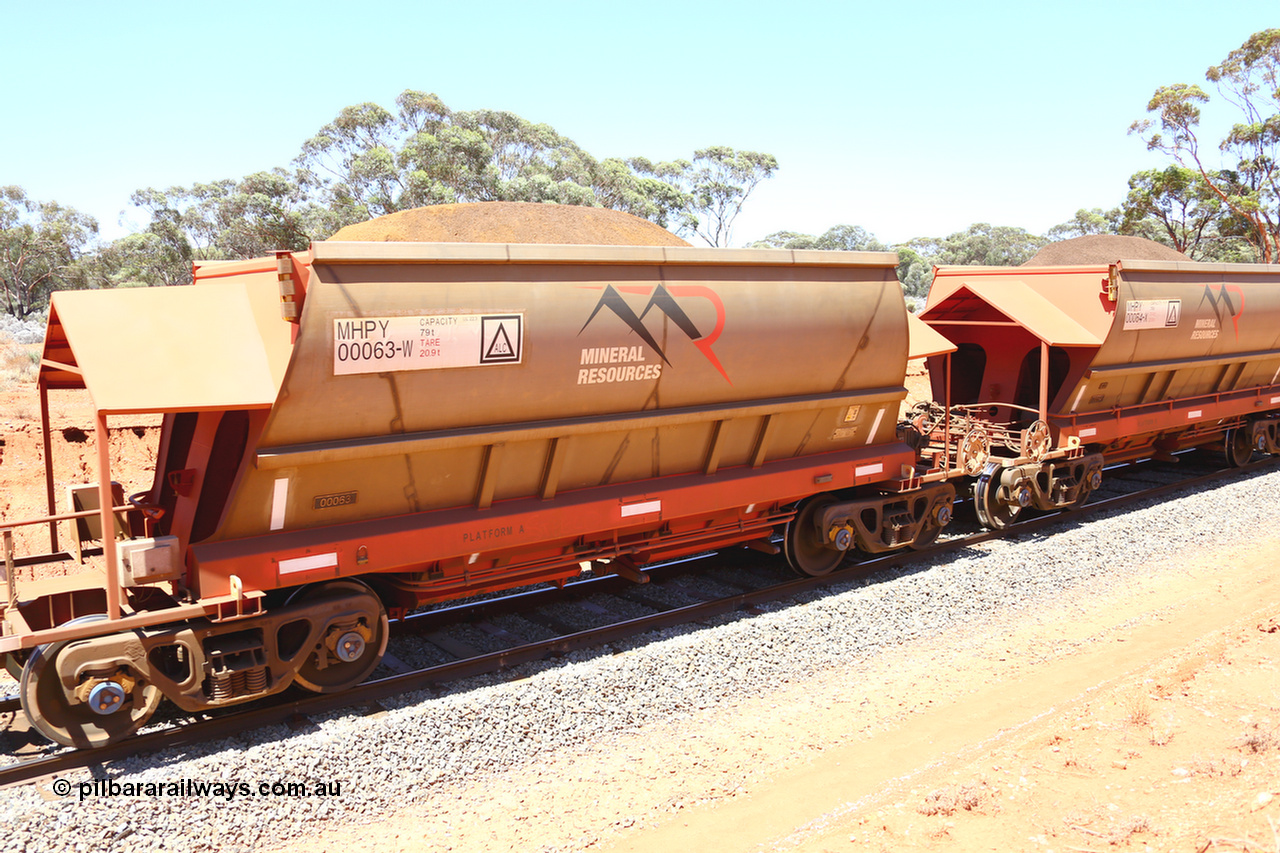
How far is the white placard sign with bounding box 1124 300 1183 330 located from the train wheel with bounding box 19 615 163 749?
12.8 metres

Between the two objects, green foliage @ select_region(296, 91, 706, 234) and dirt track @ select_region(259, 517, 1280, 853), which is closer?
dirt track @ select_region(259, 517, 1280, 853)

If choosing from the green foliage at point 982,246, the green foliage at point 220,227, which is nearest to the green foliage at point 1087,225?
the green foliage at point 982,246

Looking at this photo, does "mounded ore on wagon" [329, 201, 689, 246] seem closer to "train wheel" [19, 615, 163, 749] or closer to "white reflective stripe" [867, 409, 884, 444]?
"white reflective stripe" [867, 409, 884, 444]

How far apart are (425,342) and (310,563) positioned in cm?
193

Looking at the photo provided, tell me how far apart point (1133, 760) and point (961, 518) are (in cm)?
729

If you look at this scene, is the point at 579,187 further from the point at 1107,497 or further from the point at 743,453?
the point at 743,453

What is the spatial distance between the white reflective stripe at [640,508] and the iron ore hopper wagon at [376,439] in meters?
0.02

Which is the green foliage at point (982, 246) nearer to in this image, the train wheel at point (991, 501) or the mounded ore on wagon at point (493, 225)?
the mounded ore on wagon at point (493, 225)

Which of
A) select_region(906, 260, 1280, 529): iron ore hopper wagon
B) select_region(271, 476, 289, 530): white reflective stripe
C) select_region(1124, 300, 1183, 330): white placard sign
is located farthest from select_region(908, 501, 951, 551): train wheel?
select_region(271, 476, 289, 530): white reflective stripe

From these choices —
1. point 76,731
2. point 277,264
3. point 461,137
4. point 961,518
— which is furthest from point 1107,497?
point 461,137

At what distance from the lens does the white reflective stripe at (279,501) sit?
664cm

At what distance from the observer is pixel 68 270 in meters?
52.8

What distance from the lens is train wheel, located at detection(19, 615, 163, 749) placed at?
19.5 feet

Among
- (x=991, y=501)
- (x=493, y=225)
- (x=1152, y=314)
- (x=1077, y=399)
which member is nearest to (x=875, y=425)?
(x=991, y=501)
